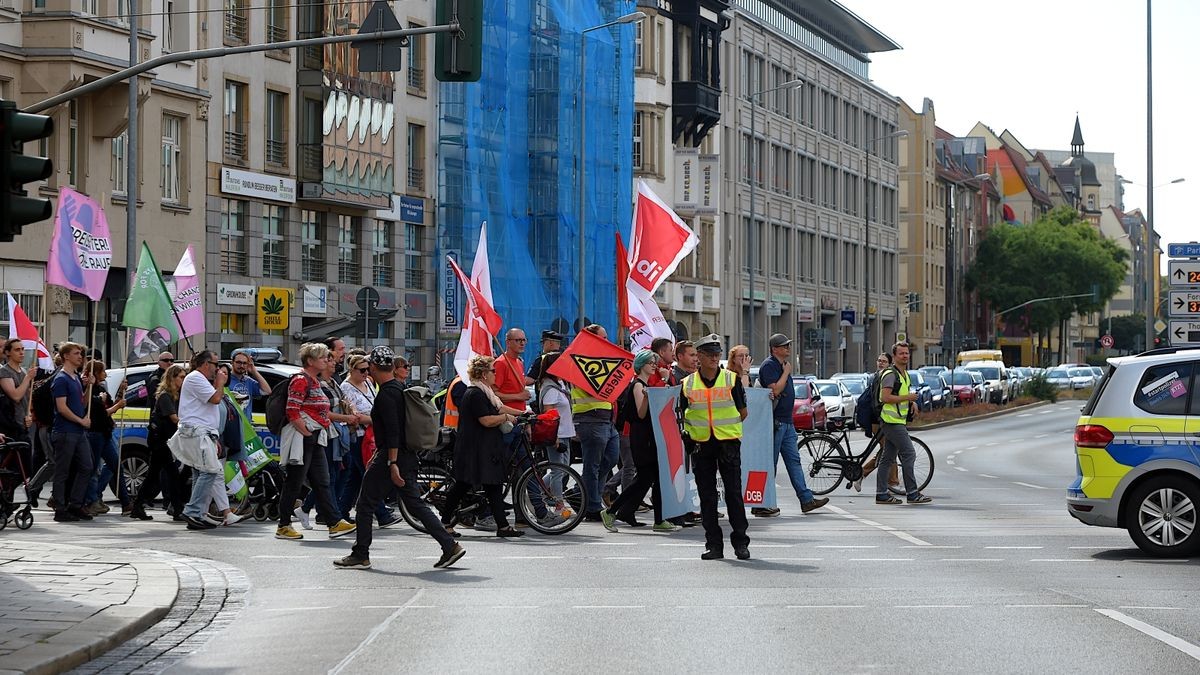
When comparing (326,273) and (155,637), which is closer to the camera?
(155,637)

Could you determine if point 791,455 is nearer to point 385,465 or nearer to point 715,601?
point 385,465

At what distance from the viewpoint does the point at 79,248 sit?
77.7 feet

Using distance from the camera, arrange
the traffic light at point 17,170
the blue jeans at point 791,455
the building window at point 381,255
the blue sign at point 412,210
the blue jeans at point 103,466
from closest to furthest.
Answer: the traffic light at point 17,170 → the blue jeans at point 103,466 → the blue jeans at point 791,455 → the building window at point 381,255 → the blue sign at point 412,210

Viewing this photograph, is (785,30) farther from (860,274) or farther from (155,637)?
(155,637)

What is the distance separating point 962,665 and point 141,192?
31851 mm

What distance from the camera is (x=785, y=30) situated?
84.1 meters

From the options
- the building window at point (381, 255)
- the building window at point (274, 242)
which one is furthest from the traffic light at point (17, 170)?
the building window at point (381, 255)

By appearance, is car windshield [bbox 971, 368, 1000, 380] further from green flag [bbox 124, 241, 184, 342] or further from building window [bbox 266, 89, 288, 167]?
green flag [bbox 124, 241, 184, 342]

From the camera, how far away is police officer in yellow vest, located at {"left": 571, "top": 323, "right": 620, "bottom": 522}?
61.8ft

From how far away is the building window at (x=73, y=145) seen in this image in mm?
37000

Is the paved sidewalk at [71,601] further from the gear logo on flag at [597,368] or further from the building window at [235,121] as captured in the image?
the building window at [235,121]

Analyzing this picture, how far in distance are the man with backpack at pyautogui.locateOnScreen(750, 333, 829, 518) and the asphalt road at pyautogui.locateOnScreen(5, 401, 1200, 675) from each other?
0.84m

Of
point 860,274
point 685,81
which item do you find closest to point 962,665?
point 685,81

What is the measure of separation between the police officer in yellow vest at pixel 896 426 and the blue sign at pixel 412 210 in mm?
28641
